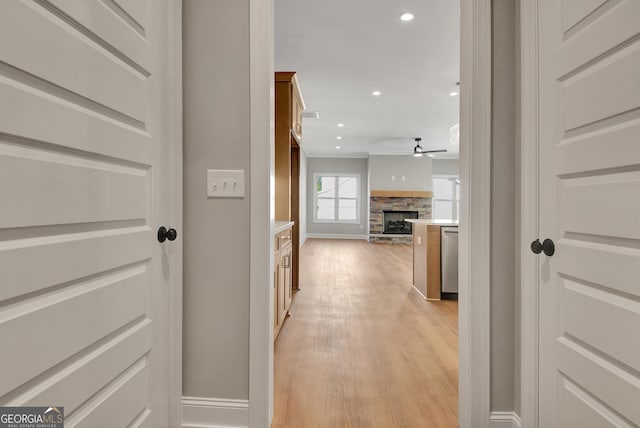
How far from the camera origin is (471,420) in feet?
4.87

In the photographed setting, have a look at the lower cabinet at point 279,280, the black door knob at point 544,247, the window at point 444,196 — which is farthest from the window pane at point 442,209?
the black door knob at point 544,247

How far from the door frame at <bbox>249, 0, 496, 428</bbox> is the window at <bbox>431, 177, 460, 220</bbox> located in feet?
33.3

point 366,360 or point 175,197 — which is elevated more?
point 175,197

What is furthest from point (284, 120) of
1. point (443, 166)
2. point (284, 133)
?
point (443, 166)

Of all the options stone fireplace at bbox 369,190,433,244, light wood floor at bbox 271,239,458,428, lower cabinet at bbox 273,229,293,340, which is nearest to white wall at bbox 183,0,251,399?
light wood floor at bbox 271,239,458,428

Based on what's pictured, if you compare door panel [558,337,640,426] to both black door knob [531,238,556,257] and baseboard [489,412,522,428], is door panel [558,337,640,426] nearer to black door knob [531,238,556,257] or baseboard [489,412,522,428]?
black door knob [531,238,556,257]

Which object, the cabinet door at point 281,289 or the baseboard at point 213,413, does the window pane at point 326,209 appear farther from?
the baseboard at point 213,413

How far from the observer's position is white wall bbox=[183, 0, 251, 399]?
4.91 feet

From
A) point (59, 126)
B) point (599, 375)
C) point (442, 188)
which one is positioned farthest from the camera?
point (442, 188)

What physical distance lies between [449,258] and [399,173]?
6.78 meters

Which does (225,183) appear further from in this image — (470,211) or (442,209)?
(442,209)

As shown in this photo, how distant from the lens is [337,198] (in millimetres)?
11219

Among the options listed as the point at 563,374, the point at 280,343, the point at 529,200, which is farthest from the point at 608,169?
the point at 280,343

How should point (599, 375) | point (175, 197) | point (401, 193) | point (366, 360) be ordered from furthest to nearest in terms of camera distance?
point (401, 193)
point (366, 360)
point (175, 197)
point (599, 375)
